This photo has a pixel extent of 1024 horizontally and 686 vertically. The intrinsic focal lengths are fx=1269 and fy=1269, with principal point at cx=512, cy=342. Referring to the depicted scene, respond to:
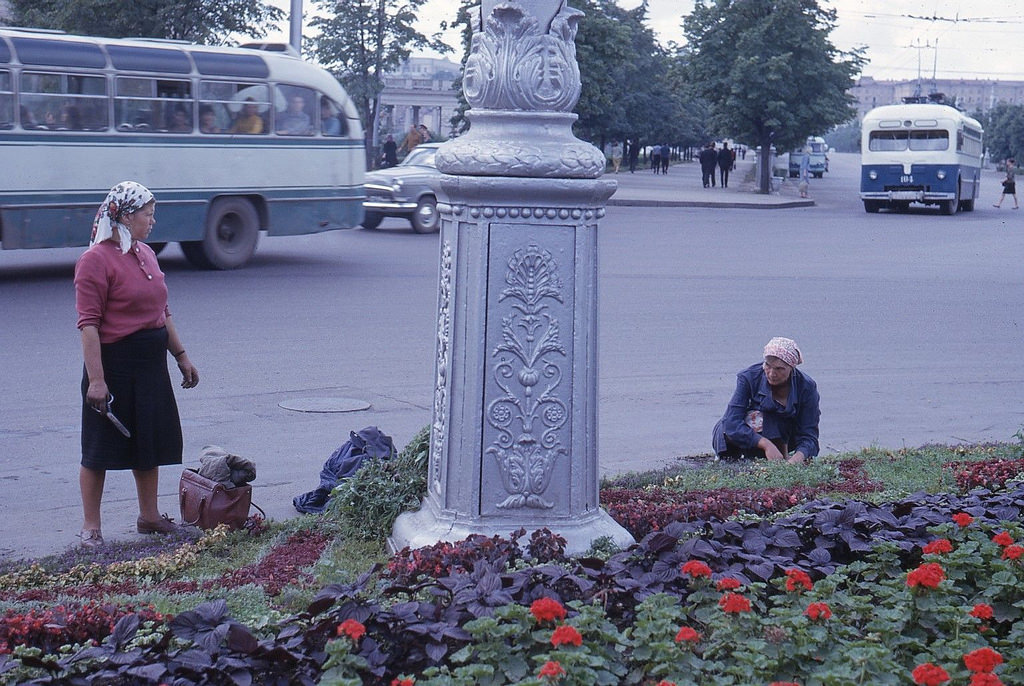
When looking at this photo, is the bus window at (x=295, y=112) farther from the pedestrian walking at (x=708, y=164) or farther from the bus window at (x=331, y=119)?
the pedestrian walking at (x=708, y=164)

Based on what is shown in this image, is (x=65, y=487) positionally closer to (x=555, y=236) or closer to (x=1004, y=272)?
(x=555, y=236)

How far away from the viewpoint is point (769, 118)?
4719cm

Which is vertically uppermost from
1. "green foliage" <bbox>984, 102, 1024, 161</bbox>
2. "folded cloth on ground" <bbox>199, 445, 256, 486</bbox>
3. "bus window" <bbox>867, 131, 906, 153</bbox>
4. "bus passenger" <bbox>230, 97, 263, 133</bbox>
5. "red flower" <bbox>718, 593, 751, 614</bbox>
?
"green foliage" <bbox>984, 102, 1024, 161</bbox>

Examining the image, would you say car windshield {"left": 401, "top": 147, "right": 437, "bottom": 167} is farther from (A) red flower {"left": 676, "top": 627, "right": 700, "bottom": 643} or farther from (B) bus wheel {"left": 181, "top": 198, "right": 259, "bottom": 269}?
(A) red flower {"left": 676, "top": 627, "right": 700, "bottom": 643}

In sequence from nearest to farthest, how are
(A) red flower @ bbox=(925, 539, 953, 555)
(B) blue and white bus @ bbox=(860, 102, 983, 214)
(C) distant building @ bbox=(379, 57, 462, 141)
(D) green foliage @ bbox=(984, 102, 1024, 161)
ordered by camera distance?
(A) red flower @ bbox=(925, 539, 953, 555)
(B) blue and white bus @ bbox=(860, 102, 983, 214)
(C) distant building @ bbox=(379, 57, 462, 141)
(D) green foliage @ bbox=(984, 102, 1024, 161)

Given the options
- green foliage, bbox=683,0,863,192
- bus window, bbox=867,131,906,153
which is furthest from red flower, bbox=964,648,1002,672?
green foliage, bbox=683,0,863,192

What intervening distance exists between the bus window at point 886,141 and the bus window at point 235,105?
2491 cm

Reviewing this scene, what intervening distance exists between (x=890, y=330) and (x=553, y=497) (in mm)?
9796

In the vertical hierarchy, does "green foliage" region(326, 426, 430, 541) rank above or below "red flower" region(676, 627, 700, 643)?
below

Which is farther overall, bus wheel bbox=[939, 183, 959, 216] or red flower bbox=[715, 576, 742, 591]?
bus wheel bbox=[939, 183, 959, 216]

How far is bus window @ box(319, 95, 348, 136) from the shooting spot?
19.2m

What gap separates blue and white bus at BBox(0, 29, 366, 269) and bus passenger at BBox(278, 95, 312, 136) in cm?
2

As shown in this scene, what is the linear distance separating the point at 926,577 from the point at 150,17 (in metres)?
30.4

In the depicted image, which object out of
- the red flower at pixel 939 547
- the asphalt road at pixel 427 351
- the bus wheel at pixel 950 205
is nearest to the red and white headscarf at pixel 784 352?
the asphalt road at pixel 427 351
